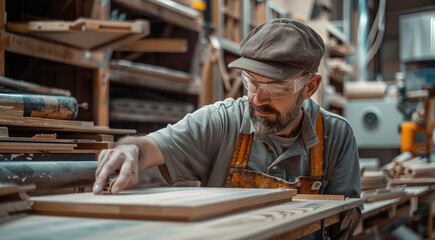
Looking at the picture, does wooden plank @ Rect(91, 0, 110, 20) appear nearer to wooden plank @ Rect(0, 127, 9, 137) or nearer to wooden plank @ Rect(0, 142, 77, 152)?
wooden plank @ Rect(0, 142, 77, 152)

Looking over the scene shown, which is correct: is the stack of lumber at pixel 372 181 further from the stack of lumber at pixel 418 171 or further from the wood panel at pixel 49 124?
the wood panel at pixel 49 124

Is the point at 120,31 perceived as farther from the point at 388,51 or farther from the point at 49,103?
the point at 388,51

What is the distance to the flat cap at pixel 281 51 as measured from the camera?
2.34 meters

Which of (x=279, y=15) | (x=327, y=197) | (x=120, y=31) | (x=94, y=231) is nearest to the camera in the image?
(x=94, y=231)

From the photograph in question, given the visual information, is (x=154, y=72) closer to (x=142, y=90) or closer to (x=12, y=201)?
(x=142, y=90)

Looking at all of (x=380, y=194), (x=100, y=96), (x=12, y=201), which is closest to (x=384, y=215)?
(x=380, y=194)

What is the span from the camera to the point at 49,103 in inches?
89.6

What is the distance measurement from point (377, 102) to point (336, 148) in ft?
17.6

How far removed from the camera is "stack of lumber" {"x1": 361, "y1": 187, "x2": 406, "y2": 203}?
3.29 m

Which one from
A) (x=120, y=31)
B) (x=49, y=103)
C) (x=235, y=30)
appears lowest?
(x=49, y=103)

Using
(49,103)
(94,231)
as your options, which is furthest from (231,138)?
(94,231)

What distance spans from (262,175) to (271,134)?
0.23 metres

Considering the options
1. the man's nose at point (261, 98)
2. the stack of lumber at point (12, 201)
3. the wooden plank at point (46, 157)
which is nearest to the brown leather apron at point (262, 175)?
the man's nose at point (261, 98)

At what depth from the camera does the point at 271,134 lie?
Result: 100 inches
